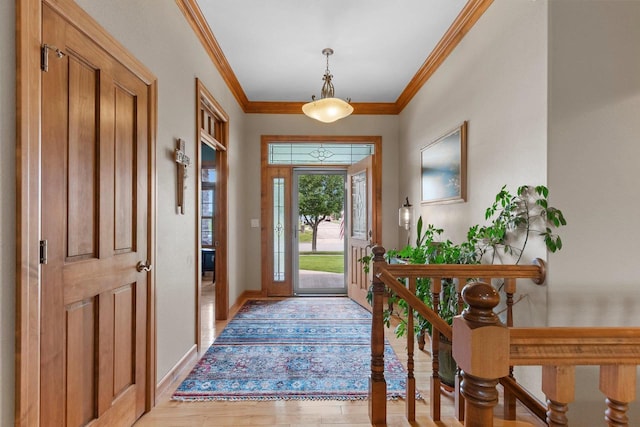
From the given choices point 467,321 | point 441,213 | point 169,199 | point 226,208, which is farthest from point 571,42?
point 226,208

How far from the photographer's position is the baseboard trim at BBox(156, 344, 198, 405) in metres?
2.12

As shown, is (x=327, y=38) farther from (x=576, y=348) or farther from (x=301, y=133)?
(x=576, y=348)

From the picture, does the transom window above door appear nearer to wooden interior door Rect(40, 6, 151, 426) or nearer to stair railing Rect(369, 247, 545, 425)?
wooden interior door Rect(40, 6, 151, 426)

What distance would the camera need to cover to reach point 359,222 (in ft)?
15.0

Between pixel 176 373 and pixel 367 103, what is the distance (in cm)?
389

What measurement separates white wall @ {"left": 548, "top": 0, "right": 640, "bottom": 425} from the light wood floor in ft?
2.62

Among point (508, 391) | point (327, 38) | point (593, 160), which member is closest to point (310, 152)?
point (327, 38)

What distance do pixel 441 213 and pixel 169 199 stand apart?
7.84ft

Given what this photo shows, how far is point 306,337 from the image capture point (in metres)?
3.17

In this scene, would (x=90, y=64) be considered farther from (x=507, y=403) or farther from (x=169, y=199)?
(x=507, y=403)

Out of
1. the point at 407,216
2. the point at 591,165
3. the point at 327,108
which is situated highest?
the point at 327,108

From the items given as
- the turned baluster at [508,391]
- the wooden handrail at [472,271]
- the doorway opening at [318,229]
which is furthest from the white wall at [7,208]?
the doorway opening at [318,229]

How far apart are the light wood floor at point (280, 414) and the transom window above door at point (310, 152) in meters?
3.33

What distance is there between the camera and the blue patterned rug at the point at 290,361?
221cm
